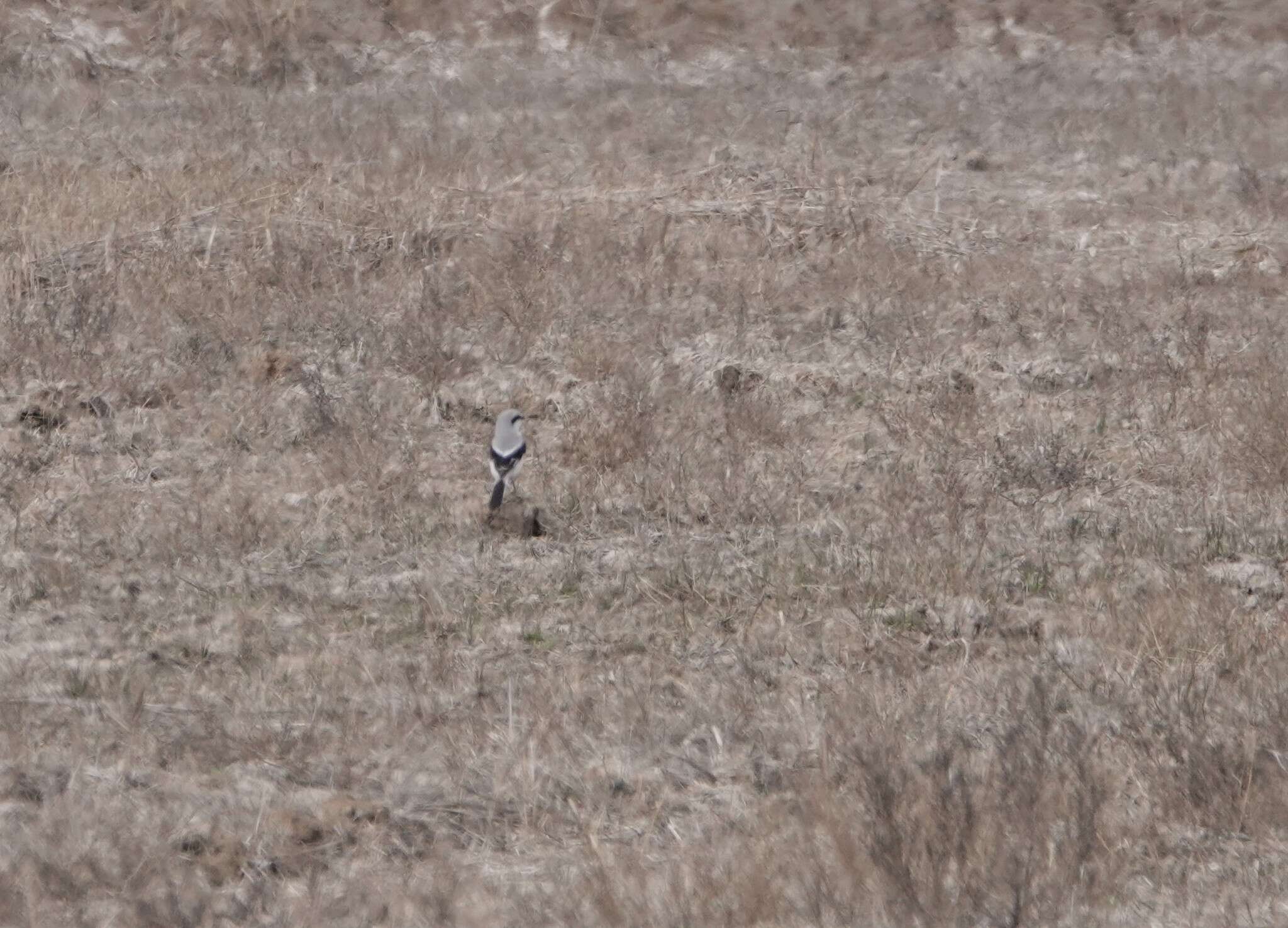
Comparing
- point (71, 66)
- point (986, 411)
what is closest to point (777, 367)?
point (986, 411)

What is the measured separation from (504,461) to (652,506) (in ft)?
2.18

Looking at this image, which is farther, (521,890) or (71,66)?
(71,66)

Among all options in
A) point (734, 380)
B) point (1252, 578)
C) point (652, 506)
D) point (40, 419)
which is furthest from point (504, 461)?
point (1252, 578)

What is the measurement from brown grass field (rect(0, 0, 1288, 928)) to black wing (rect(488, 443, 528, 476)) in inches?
7.4

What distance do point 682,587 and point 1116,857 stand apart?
2208 millimetres

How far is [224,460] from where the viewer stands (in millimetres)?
7418

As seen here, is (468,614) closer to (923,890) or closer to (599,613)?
(599,613)

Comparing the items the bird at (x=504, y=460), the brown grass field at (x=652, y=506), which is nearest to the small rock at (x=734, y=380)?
the brown grass field at (x=652, y=506)

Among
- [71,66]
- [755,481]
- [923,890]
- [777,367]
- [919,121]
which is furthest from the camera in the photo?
[71,66]

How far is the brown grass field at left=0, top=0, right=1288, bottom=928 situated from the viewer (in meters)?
A: 4.05

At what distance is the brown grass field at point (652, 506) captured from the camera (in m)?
4.05

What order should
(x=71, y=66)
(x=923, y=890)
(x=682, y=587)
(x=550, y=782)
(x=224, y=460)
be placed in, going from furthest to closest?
(x=71, y=66) → (x=224, y=460) → (x=682, y=587) → (x=550, y=782) → (x=923, y=890)

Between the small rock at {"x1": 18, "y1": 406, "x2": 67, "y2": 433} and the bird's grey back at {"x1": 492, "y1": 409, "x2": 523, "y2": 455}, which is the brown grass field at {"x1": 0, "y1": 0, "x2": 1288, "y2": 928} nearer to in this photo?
the small rock at {"x1": 18, "y1": 406, "x2": 67, "y2": 433}

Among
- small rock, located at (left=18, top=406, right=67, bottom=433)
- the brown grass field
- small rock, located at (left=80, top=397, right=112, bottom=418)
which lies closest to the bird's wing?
the brown grass field
